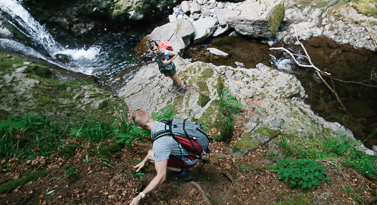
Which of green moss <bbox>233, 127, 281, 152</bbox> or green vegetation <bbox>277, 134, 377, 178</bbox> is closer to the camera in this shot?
green vegetation <bbox>277, 134, 377, 178</bbox>

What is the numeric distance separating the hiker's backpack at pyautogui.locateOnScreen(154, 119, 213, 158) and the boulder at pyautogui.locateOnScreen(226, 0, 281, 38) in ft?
28.1

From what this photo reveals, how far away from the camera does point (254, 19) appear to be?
9344mm

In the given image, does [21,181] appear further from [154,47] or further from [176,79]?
[176,79]

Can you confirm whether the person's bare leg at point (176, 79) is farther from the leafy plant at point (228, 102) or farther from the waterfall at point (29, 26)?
the waterfall at point (29, 26)

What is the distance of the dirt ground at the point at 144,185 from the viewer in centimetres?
247

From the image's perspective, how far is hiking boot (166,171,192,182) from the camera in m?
3.12

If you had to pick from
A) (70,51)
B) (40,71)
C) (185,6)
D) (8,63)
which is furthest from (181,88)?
(185,6)

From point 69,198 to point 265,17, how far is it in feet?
32.9

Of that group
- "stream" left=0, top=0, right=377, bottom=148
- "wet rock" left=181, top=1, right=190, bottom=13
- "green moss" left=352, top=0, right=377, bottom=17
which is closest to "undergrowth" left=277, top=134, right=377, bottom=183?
"stream" left=0, top=0, right=377, bottom=148

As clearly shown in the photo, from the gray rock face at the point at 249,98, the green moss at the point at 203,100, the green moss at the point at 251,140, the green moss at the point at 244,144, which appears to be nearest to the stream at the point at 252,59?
the gray rock face at the point at 249,98

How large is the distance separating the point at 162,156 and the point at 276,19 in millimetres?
10061

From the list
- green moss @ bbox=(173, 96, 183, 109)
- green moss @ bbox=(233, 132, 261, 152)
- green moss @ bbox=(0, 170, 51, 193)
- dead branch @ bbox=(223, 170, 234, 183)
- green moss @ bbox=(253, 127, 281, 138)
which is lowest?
green moss @ bbox=(253, 127, 281, 138)

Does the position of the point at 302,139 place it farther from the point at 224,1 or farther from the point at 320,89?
the point at 224,1

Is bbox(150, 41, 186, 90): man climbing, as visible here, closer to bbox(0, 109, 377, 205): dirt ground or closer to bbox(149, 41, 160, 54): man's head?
bbox(149, 41, 160, 54): man's head
